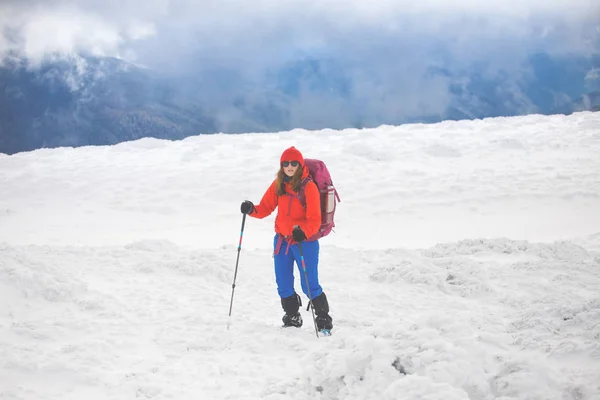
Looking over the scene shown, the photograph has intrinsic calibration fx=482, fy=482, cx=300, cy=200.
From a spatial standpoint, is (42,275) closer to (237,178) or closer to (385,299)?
(385,299)

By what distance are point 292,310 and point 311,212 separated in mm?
1296

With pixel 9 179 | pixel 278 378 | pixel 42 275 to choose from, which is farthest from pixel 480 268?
pixel 9 179

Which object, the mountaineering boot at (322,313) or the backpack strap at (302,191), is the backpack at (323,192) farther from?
the mountaineering boot at (322,313)

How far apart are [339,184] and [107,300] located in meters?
12.4

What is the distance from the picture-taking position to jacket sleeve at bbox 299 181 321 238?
5.35m

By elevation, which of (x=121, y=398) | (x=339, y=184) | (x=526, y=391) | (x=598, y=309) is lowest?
(x=121, y=398)

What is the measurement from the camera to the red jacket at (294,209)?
211 inches

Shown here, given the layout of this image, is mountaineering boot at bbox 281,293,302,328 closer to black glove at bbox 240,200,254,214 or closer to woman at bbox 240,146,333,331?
woman at bbox 240,146,333,331

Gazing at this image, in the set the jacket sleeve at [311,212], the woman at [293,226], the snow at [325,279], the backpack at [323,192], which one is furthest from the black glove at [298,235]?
the snow at [325,279]

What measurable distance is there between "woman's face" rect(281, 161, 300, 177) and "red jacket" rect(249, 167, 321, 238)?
0.12 m

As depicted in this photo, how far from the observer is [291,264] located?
228 inches

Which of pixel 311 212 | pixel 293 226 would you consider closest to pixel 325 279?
pixel 293 226

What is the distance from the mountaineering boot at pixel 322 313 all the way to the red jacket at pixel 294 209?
0.88 m

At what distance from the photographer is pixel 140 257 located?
28.4 ft
